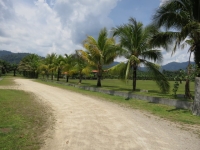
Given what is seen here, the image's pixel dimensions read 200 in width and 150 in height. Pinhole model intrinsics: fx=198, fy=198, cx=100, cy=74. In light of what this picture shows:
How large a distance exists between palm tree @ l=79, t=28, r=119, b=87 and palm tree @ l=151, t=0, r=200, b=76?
8.07m

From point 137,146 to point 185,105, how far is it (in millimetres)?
5406

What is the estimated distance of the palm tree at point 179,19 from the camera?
10.4m

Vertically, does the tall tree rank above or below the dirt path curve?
above

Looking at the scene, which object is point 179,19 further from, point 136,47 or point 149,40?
point 136,47

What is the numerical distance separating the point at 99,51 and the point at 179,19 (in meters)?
9.75

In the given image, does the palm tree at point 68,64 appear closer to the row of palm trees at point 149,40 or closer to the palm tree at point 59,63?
the palm tree at point 59,63

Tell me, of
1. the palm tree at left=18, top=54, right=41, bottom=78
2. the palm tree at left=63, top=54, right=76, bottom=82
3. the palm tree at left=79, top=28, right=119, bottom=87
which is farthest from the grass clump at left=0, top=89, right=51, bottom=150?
the palm tree at left=18, top=54, right=41, bottom=78

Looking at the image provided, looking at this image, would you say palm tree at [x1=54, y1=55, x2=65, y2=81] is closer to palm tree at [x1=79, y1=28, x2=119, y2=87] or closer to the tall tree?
palm tree at [x1=79, y1=28, x2=119, y2=87]

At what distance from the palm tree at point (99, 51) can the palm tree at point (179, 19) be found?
318 inches

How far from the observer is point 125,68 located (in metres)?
15.1

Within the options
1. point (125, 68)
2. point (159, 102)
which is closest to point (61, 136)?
point (159, 102)

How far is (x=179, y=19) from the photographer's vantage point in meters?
11.2

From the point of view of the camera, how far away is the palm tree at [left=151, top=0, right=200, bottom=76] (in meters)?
10.4

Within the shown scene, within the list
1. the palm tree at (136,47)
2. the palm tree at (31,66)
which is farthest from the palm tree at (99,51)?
the palm tree at (31,66)
